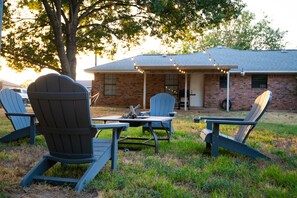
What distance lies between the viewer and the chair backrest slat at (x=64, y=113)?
3.04 m

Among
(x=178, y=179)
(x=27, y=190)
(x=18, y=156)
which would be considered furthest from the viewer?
(x=18, y=156)

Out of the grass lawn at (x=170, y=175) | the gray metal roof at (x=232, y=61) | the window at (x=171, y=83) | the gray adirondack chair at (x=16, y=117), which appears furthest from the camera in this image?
the window at (x=171, y=83)

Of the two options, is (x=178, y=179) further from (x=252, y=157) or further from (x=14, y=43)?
(x=14, y=43)

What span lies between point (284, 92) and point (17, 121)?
1547cm

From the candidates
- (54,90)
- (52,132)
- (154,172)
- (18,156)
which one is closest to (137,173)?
(154,172)

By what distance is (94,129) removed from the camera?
311 centimetres

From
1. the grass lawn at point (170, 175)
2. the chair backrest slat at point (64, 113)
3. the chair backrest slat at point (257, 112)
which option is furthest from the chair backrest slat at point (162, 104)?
the chair backrest slat at point (64, 113)

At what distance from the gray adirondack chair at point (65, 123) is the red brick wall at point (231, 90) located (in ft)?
48.7

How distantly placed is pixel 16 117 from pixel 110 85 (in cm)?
1385

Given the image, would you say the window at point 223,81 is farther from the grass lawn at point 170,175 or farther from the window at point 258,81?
the grass lawn at point 170,175

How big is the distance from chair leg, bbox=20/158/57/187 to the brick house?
40.2ft

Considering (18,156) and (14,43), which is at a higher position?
(14,43)

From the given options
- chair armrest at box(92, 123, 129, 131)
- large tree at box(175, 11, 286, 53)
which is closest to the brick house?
chair armrest at box(92, 123, 129, 131)

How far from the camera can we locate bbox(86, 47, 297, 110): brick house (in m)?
17.1
